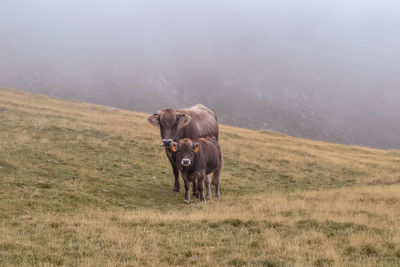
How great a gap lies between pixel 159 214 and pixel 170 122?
17.1ft

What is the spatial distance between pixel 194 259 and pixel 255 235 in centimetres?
228

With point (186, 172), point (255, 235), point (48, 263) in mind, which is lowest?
point (48, 263)

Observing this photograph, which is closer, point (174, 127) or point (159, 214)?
point (159, 214)

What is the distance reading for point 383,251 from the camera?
8.26m

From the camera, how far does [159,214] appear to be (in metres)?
12.4

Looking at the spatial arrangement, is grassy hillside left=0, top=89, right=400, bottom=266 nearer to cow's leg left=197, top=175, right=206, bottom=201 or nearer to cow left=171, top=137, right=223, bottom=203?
cow's leg left=197, top=175, right=206, bottom=201

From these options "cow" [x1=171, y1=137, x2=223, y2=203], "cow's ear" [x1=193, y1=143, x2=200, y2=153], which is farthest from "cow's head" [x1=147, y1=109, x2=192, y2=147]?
"cow's ear" [x1=193, y1=143, x2=200, y2=153]

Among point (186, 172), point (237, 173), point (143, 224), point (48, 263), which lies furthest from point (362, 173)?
point (48, 263)

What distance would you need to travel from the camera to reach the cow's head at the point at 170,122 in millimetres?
16625

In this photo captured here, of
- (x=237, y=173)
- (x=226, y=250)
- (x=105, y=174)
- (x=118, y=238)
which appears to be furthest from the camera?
(x=237, y=173)

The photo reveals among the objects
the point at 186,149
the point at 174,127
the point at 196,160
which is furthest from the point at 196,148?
the point at 174,127

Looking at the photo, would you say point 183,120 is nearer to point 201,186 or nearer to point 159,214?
point 201,186

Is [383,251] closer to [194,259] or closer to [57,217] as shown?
[194,259]

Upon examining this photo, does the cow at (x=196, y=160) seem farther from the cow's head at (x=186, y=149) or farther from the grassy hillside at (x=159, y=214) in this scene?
the grassy hillside at (x=159, y=214)
